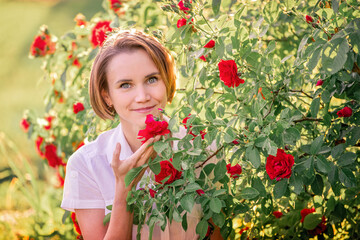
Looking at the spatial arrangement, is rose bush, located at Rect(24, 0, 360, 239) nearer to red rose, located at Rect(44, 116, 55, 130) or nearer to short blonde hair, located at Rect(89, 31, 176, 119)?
short blonde hair, located at Rect(89, 31, 176, 119)

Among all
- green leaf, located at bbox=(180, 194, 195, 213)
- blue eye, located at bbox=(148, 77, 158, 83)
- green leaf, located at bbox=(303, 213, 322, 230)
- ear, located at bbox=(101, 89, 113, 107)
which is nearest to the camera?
green leaf, located at bbox=(180, 194, 195, 213)

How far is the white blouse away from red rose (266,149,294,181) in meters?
0.56

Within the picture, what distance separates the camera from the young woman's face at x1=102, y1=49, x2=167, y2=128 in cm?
179

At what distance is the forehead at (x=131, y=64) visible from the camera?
1.80 meters

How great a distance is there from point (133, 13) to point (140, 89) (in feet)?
Answer: 3.50

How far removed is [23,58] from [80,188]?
4.95 meters

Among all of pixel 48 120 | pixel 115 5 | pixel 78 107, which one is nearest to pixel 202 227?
pixel 78 107

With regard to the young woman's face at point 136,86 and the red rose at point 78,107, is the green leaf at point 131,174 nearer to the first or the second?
the young woman's face at point 136,86

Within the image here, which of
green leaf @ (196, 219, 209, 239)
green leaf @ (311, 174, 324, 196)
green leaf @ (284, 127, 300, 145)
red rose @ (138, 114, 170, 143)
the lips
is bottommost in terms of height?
green leaf @ (196, 219, 209, 239)

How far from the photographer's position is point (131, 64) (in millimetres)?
1814

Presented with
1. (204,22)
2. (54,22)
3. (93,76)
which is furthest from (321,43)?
(54,22)

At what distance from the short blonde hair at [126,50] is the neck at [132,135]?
0.14 m

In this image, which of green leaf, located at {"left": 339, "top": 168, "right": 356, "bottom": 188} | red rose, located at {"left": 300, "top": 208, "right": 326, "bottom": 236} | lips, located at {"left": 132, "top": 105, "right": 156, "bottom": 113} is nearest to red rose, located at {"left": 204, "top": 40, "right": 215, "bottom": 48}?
lips, located at {"left": 132, "top": 105, "right": 156, "bottom": 113}

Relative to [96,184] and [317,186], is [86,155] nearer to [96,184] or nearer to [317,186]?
[96,184]
